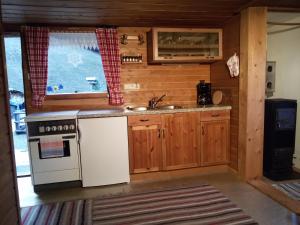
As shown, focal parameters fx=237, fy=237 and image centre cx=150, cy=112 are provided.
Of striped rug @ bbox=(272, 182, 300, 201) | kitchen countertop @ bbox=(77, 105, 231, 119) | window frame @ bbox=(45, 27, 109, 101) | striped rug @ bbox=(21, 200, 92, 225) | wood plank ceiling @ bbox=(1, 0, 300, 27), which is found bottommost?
striped rug @ bbox=(21, 200, 92, 225)

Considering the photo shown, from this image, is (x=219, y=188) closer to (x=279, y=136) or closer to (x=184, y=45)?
(x=279, y=136)

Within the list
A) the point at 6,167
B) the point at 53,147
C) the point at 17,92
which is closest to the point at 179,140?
the point at 53,147

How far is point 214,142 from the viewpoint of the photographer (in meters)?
3.39

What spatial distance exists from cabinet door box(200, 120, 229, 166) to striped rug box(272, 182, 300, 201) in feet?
2.55

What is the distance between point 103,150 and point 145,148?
0.56 metres

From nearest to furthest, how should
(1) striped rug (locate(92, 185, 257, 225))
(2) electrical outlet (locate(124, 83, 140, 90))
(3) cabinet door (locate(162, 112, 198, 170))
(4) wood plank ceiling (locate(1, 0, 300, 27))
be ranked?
(1) striped rug (locate(92, 185, 257, 225)), (4) wood plank ceiling (locate(1, 0, 300, 27)), (3) cabinet door (locate(162, 112, 198, 170)), (2) electrical outlet (locate(124, 83, 140, 90))

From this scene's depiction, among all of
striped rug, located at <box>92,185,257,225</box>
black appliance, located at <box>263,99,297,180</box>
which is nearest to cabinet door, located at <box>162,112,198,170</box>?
striped rug, located at <box>92,185,257,225</box>

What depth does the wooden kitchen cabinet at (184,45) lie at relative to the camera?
339cm

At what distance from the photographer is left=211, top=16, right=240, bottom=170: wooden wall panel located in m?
3.21

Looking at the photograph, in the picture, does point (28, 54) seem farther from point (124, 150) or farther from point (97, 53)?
point (124, 150)

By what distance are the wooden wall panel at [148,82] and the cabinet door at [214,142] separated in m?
0.65

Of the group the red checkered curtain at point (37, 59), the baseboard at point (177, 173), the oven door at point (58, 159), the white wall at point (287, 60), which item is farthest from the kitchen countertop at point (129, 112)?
the white wall at point (287, 60)

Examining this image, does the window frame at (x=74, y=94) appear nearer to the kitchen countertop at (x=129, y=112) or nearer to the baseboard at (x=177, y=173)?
the kitchen countertop at (x=129, y=112)

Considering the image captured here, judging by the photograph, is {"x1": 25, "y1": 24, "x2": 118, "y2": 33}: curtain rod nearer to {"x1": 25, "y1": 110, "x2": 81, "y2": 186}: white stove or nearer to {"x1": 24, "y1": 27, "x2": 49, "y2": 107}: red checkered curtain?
{"x1": 24, "y1": 27, "x2": 49, "y2": 107}: red checkered curtain
